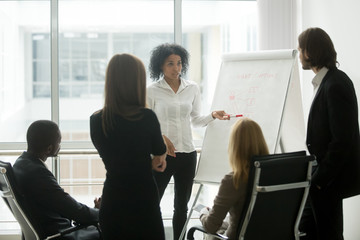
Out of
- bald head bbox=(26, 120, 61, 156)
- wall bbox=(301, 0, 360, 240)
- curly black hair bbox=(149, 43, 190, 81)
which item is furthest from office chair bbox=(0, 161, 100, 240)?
wall bbox=(301, 0, 360, 240)

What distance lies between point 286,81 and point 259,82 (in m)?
0.19

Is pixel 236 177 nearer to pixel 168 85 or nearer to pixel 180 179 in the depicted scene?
pixel 180 179

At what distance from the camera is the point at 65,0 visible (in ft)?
14.8

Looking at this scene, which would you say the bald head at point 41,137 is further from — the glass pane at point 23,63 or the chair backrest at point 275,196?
the glass pane at point 23,63

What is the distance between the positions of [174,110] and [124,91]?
44.3 inches

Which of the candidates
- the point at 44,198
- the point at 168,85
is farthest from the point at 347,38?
the point at 44,198

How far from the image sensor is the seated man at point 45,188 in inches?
101

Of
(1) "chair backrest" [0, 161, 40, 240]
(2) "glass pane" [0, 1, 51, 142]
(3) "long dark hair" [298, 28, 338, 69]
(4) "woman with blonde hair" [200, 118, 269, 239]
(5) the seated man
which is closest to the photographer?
(4) "woman with blonde hair" [200, 118, 269, 239]

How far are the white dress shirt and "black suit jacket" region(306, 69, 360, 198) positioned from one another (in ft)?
2.88

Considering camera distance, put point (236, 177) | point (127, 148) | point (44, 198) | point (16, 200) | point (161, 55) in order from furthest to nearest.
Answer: point (161, 55) < point (44, 198) < point (16, 200) < point (236, 177) < point (127, 148)

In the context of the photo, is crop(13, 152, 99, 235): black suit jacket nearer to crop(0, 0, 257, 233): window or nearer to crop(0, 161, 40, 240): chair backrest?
crop(0, 161, 40, 240): chair backrest

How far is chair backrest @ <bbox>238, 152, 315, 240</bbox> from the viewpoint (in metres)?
2.29

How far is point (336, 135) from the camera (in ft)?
8.29

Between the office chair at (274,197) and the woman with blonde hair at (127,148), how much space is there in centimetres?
41
